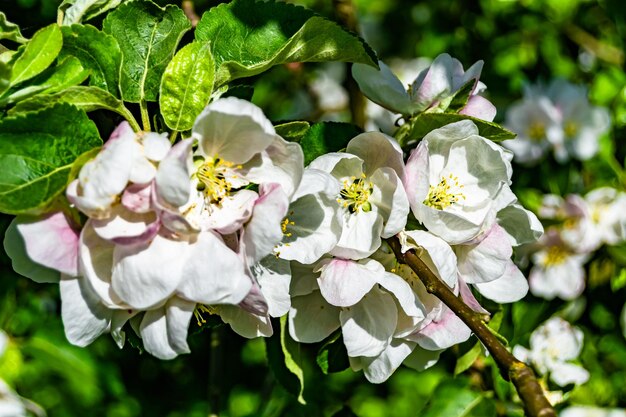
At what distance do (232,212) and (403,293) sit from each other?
247 millimetres

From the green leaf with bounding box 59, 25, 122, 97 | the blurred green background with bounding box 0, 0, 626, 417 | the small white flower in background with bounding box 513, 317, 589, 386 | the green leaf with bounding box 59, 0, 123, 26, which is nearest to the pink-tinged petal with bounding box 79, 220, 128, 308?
the green leaf with bounding box 59, 25, 122, 97

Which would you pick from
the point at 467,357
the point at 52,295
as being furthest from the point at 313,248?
the point at 52,295

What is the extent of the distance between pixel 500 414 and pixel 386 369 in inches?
23.6

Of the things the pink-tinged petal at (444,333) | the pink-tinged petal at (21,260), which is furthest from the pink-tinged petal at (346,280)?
the pink-tinged petal at (21,260)

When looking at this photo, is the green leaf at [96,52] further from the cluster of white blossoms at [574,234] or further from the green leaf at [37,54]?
the cluster of white blossoms at [574,234]

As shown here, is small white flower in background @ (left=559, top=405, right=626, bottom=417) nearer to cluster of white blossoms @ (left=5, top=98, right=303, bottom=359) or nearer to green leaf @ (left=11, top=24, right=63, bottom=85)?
cluster of white blossoms @ (left=5, top=98, right=303, bottom=359)

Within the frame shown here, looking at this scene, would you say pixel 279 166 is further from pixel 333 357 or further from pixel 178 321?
pixel 333 357

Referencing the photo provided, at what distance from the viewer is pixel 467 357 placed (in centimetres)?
135

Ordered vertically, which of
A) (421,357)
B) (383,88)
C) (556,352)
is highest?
(383,88)

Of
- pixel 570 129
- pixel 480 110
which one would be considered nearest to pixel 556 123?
pixel 570 129

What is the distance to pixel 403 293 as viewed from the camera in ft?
3.24

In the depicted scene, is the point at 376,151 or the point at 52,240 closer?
the point at 52,240

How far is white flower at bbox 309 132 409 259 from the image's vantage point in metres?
0.98

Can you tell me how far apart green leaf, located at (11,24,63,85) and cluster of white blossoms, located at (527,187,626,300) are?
52.8 inches
